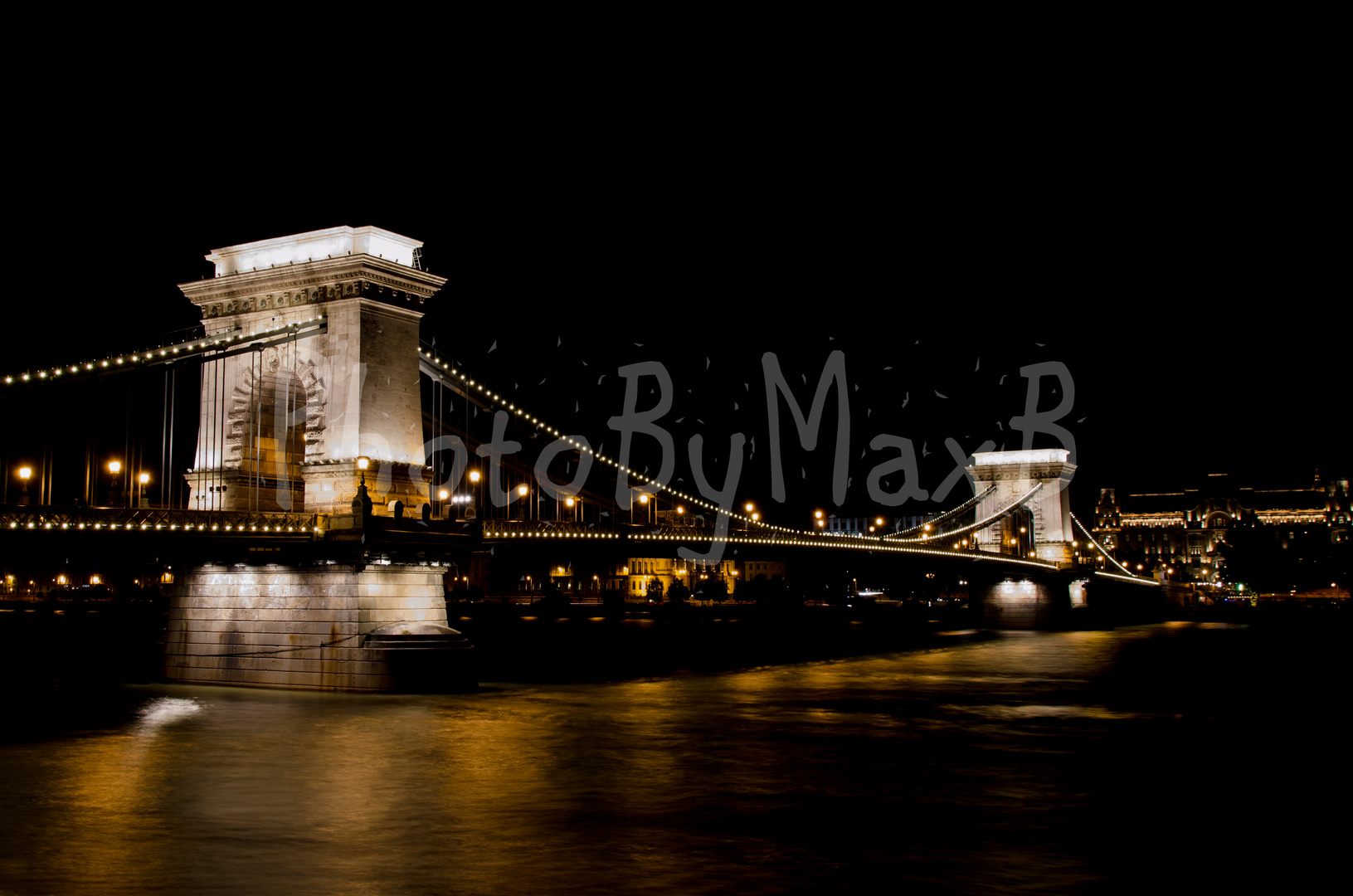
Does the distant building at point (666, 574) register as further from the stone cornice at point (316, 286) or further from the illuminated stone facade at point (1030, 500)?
the stone cornice at point (316, 286)

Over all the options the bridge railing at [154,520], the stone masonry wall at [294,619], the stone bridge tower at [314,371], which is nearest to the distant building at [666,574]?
the stone bridge tower at [314,371]

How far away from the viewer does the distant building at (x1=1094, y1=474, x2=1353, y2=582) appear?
557 ft

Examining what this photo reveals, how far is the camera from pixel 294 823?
14.2m

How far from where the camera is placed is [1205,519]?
175500 millimetres

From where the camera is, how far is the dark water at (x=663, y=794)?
39.7 feet

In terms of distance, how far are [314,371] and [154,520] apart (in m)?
6.28

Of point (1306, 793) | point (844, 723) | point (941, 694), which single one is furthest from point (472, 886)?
point (941, 694)

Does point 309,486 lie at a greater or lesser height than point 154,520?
greater

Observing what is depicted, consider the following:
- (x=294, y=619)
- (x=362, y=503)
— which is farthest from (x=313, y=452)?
(x=294, y=619)

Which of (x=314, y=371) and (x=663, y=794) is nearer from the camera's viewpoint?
(x=663, y=794)

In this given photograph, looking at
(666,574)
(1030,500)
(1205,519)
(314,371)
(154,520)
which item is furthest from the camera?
(1205,519)

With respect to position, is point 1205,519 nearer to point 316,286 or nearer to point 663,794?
point 316,286

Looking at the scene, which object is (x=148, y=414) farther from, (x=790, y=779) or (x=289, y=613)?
(x=790, y=779)

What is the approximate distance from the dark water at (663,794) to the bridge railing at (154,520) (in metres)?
3.50
